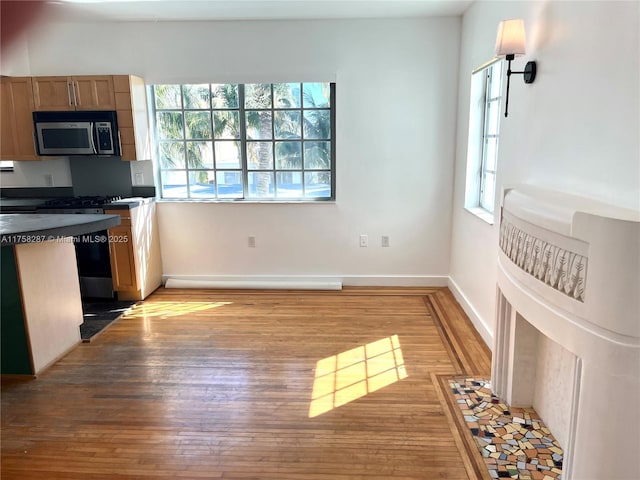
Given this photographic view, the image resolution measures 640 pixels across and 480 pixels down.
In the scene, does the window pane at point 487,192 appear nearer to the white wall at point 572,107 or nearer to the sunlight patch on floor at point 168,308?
the white wall at point 572,107

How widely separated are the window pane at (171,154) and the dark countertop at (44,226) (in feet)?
5.27

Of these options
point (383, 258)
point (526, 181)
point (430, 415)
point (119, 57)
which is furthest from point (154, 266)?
point (526, 181)

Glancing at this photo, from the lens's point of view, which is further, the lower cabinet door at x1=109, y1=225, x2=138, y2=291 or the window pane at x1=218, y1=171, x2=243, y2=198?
the window pane at x1=218, y1=171, x2=243, y2=198

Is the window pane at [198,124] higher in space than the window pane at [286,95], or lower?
lower

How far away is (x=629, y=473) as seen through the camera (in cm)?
140

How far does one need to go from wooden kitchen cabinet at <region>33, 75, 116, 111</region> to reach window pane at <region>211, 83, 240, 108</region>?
3.07ft

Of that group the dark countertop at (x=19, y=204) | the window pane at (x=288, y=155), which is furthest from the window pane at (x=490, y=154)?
the dark countertop at (x=19, y=204)

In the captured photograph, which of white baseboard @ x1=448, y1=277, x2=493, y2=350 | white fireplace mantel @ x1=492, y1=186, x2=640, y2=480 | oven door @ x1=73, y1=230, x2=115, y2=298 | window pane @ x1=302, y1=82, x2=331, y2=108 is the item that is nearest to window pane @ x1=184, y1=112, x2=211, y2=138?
window pane @ x1=302, y1=82, x2=331, y2=108

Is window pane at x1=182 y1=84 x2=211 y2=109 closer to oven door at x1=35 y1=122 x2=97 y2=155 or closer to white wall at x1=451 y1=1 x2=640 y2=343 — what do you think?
oven door at x1=35 y1=122 x2=97 y2=155

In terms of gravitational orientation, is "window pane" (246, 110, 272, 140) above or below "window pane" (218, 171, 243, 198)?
above

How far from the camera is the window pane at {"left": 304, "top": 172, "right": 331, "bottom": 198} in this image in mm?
4545

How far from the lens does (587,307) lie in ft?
4.76

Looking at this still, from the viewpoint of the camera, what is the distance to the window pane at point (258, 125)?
443cm

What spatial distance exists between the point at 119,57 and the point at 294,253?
8.56 ft
